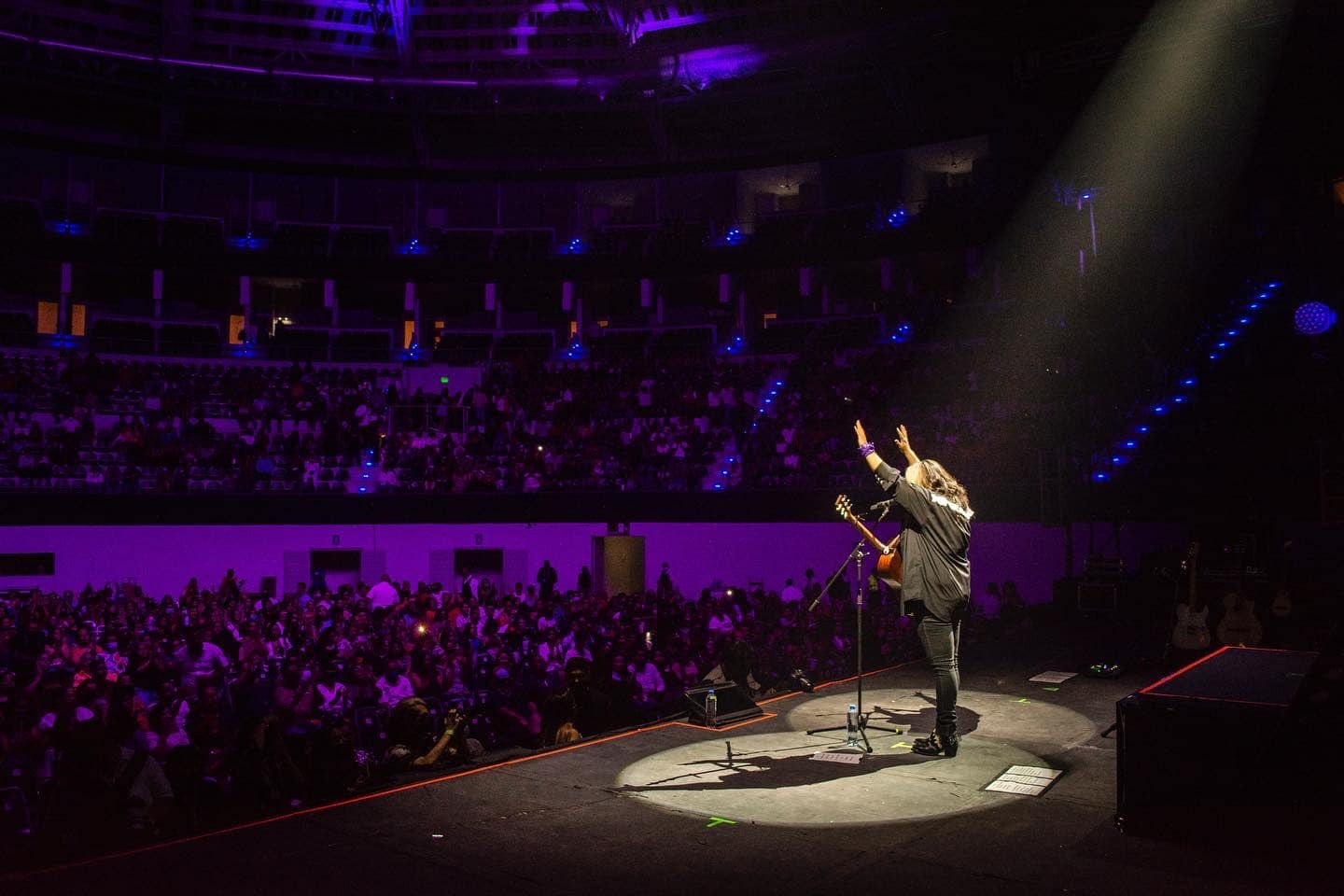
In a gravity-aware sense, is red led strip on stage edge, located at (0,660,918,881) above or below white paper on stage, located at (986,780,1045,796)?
below

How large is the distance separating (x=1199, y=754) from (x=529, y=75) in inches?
942

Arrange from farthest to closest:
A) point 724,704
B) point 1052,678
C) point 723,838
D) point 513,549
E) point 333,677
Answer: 1. point 513,549
2. point 333,677
3. point 1052,678
4. point 724,704
5. point 723,838

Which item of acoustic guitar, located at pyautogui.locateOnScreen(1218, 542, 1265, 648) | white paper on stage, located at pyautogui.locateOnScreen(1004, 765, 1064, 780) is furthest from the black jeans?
acoustic guitar, located at pyautogui.locateOnScreen(1218, 542, 1265, 648)

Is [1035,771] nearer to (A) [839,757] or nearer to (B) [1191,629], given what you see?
(A) [839,757]

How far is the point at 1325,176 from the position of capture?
16.7 m

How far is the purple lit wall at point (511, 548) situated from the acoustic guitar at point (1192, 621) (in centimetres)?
810

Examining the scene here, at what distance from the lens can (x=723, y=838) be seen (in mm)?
4512

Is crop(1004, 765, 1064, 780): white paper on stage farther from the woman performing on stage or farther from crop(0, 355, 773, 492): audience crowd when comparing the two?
crop(0, 355, 773, 492): audience crowd

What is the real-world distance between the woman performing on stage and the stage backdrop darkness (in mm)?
13551

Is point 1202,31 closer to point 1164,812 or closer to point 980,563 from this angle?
point 980,563

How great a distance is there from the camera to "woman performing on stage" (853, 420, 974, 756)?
5996 mm

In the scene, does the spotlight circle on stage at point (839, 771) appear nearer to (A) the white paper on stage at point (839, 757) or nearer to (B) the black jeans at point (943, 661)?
(A) the white paper on stage at point (839, 757)

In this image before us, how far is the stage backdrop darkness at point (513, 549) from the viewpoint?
2030 cm

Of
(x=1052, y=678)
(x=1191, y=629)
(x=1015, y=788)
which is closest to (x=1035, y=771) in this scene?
(x=1015, y=788)
